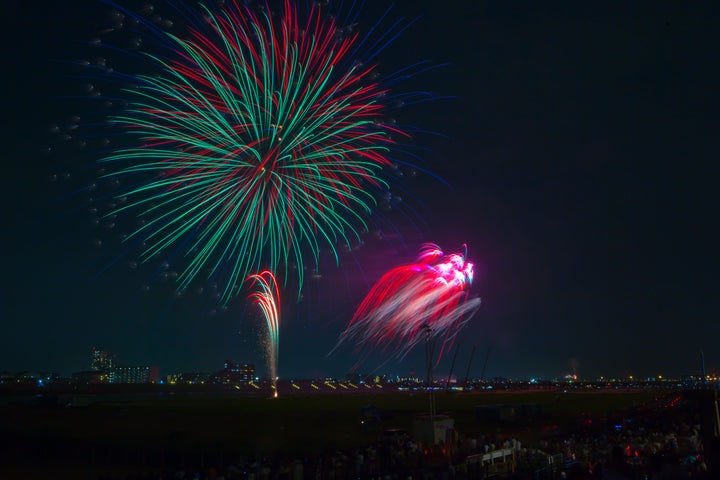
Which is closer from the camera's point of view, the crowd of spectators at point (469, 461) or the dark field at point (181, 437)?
the crowd of spectators at point (469, 461)

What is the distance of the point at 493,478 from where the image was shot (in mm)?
12828

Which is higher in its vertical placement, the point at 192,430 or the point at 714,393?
the point at 714,393

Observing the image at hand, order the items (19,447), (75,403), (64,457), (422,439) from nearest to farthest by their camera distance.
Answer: (422,439), (64,457), (19,447), (75,403)

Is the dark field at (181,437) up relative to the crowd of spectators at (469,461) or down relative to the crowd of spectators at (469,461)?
down

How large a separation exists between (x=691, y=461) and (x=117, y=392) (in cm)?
12351

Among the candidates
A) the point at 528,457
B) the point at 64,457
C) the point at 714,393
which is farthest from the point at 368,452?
the point at 64,457

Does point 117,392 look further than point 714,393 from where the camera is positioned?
Yes

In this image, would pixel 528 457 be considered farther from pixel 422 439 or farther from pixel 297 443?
pixel 297 443

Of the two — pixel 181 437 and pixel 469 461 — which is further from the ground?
pixel 469 461

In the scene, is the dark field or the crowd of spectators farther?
the dark field

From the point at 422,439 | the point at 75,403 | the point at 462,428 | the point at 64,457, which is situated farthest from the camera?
the point at 75,403

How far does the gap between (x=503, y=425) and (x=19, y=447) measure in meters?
27.0

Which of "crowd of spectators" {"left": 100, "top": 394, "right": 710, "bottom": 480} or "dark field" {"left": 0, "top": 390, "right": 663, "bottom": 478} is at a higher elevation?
"crowd of spectators" {"left": 100, "top": 394, "right": 710, "bottom": 480}

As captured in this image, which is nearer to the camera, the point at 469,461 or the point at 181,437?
the point at 469,461
